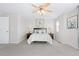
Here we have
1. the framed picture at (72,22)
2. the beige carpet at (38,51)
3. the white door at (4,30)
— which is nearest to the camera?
the beige carpet at (38,51)

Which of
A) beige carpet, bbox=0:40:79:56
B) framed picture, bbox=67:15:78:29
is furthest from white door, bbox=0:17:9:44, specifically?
framed picture, bbox=67:15:78:29

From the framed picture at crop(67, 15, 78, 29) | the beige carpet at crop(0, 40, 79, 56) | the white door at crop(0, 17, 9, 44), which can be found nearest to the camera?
the beige carpet at crop(0, 40, 79, 56)

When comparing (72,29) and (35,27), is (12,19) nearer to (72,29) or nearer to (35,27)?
(35,27)

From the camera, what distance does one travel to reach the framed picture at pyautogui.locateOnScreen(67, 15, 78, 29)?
17.9ft

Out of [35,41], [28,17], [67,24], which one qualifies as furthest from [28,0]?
[28,17]

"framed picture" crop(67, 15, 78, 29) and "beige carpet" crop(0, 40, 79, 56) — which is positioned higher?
"framed picture" crop(67, 15, 78, 29)

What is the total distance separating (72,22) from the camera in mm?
5879

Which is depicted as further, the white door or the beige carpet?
the white door

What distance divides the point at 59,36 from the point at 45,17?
1.87 m

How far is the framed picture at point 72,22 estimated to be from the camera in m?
5.47

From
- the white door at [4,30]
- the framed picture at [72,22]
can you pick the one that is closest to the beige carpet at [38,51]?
the framed picture at [72,22]

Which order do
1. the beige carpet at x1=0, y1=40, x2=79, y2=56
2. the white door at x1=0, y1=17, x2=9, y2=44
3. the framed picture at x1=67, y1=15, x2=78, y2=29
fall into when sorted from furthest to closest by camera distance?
the white door at x1=0, y1=17, x2=9, y2=44
the framed picture at x1=67, y1=15, x2=78, y2=29
the beige carpet at x1=0, y1=40, x2=79, y2=56

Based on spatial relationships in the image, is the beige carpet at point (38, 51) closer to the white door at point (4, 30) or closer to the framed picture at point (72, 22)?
the framed picture at point (72, 22)

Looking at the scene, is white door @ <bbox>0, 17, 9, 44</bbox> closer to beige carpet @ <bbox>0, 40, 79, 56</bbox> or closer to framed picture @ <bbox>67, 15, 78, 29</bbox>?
beige carpet @ <bbox>0, 40, 79, 56</bbox>
